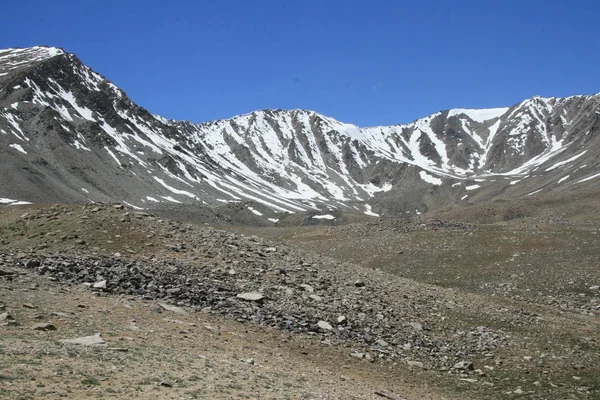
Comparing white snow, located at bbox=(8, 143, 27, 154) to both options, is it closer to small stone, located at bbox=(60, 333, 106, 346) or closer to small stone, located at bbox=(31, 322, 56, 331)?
small stone, located at bbox=(31, 322, 56, 331)

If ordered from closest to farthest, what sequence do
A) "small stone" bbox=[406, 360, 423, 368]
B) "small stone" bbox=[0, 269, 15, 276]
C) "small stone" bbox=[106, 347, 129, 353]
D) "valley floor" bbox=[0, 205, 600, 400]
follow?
"valley floor" bbox=[0, 205, 600, 400] → "small stone" bbox=[106, 347, 129, 353] → "small stone" bbox=[406, 360, 423, 368] → "small stone" bbox=[0, 269, 15, 276]

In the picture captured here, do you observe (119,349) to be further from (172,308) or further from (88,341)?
(172,308)

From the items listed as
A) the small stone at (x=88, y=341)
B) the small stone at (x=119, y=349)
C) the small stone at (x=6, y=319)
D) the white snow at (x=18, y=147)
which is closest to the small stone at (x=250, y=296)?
the small stone at (x=88, y=341)

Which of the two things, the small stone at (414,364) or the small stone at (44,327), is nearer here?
the small stone at (44,327)

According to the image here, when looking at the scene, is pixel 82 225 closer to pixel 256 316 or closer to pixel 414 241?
pixel 256 316

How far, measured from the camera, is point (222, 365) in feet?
49.8

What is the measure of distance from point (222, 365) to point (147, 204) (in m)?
190

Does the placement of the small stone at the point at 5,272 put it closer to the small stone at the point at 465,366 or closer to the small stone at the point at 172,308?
the small stone at the point at 172,308

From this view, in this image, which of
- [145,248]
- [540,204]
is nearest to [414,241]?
[145,248]

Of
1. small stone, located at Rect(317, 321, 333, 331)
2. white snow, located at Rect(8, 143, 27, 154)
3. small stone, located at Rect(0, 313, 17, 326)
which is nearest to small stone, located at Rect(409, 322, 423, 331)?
small stone, located at Rect(317, 321, 333, 331)

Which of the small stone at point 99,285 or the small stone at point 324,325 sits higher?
the small stone at point 99,285

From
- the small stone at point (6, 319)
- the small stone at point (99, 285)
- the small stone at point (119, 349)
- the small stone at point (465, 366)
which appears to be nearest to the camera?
the small stone at point (119, 349)

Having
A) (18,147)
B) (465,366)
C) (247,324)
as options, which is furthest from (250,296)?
(18,147)

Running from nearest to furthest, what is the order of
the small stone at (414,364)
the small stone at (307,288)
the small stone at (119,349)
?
the small stone at (119,349)
the small stone at (414,364)
the small stone at (307,288)
